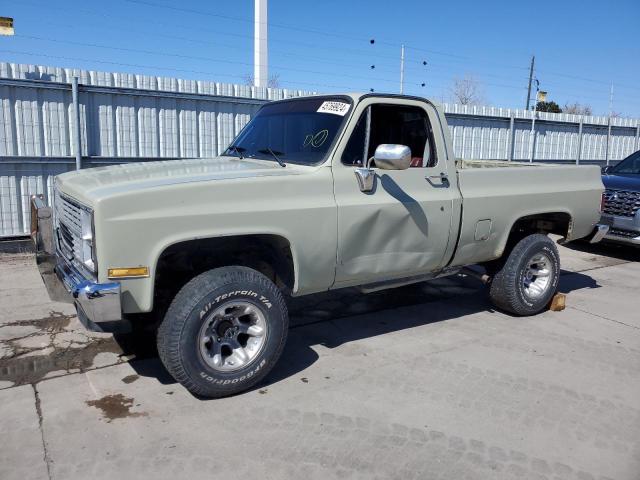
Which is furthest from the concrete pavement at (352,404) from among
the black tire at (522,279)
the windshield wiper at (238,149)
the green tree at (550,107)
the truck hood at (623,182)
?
the green tree at (550,107)

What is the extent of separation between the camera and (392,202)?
4320mm

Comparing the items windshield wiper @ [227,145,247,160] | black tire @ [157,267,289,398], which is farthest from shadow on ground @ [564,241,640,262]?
black tire @ [157,267,289,398]

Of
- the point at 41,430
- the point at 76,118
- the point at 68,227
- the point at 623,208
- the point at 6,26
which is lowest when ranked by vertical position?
the point at 41,430

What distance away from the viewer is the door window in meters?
4.28

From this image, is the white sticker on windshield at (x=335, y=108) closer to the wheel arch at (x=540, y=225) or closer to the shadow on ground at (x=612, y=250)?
the wheel arch at (x=540, y=225)

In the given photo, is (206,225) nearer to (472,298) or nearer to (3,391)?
(3,391)

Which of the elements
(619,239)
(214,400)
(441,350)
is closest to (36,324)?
(214,400)

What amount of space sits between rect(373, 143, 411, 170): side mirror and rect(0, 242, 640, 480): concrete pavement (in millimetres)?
1622

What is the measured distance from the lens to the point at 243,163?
177 inches

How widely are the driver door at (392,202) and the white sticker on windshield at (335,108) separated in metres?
0.10

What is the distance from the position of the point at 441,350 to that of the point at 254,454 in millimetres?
2187

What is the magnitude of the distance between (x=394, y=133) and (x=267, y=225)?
63.1 inches

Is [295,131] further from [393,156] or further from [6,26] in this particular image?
[6,26]

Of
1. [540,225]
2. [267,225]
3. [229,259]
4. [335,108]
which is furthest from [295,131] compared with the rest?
[540,225]
